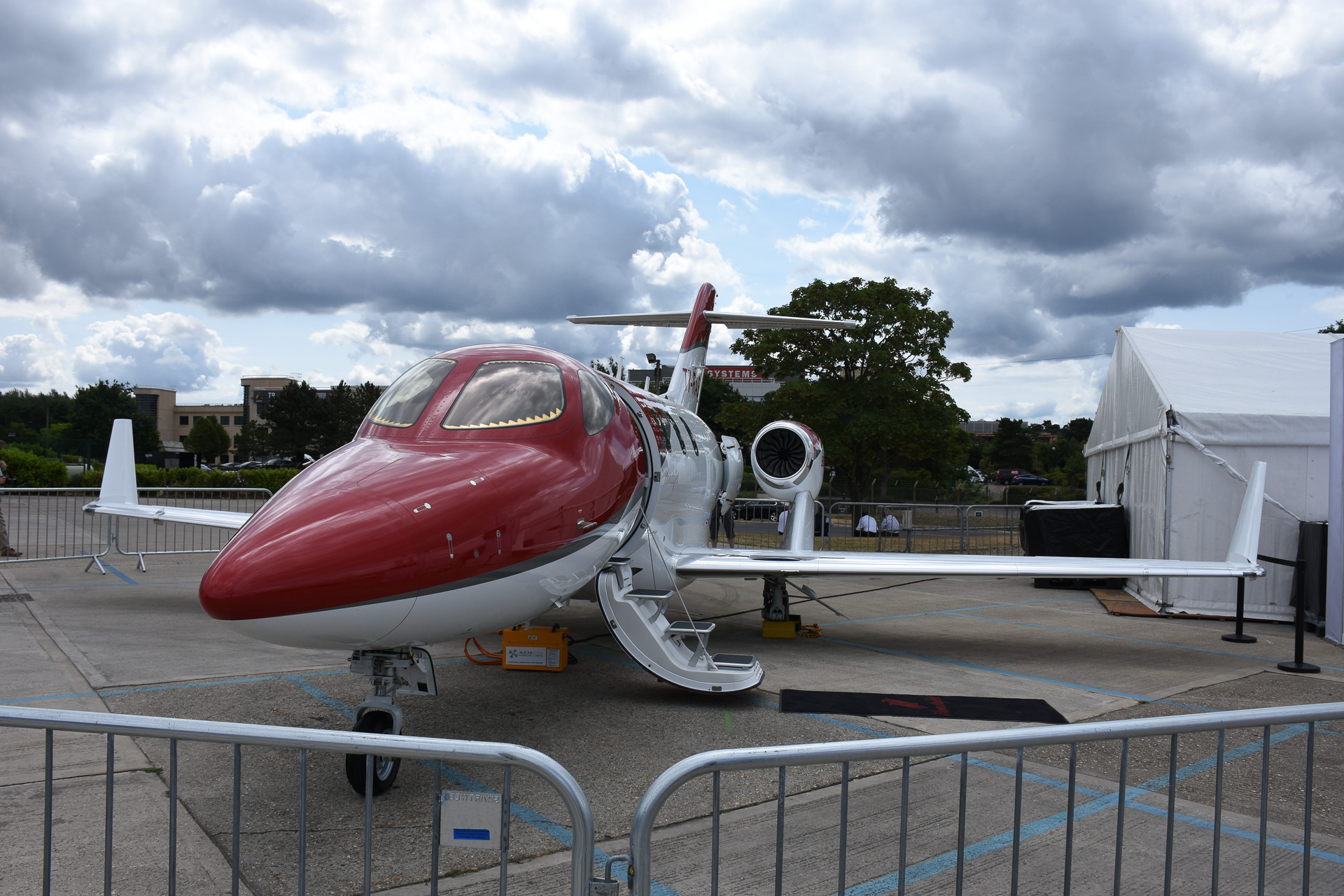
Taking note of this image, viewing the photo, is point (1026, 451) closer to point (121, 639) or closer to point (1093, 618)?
point (1093, 618)

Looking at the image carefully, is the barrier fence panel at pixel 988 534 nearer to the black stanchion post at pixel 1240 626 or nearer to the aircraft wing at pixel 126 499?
the black stanchion post at pixel 1240 626

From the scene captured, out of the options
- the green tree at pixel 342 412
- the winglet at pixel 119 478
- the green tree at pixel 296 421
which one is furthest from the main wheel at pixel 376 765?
the green tree at pixel 296 421

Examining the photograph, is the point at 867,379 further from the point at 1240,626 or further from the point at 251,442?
the point at 251,442

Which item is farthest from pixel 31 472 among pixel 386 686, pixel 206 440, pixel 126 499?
pixel 206 440

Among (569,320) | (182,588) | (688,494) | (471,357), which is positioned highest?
(569,320)

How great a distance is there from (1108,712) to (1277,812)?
2135 millimetres

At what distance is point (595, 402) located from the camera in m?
6.36

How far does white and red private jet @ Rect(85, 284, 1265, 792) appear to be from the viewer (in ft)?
13.0

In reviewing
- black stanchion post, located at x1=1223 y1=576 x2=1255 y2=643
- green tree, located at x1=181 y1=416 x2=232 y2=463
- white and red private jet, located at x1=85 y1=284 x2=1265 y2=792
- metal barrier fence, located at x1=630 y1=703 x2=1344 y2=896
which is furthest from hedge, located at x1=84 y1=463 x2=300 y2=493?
metal barrier fence, located at x1=630 y1=703 x2=1344 y2=896

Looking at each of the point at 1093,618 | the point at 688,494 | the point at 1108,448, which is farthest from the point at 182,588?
the point at 1108,448

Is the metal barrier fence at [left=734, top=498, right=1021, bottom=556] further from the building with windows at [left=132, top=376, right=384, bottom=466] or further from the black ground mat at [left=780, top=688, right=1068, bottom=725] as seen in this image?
the building with windows at [left=132, top=376, right=384, bottom=466]

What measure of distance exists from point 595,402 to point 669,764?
2.63 meters

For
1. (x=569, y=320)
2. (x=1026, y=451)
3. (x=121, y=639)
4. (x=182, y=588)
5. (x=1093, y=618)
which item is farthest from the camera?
(x=1026, y=451)

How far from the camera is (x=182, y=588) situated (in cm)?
1294
